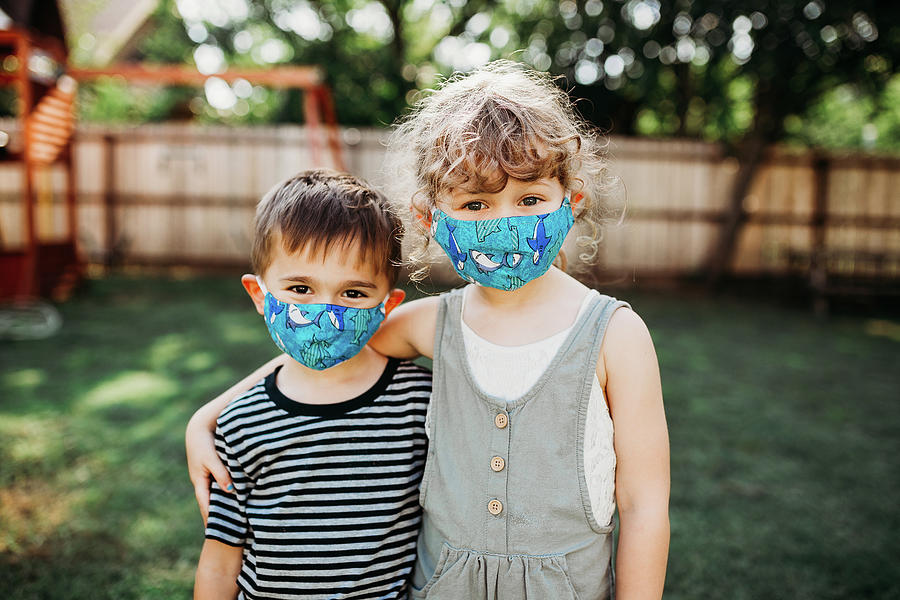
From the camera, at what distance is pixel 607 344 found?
1.34 metres

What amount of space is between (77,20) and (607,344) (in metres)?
20.9

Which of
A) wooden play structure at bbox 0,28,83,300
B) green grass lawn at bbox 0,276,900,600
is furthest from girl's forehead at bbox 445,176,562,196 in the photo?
wooden play structure at bbox 0,28,83,300

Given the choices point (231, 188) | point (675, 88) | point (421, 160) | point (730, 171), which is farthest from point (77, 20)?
point (421, 160)

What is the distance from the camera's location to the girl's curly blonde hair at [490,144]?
1310 mm

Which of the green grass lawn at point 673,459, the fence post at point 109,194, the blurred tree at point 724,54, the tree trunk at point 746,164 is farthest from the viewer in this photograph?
the fence post at point 109,194

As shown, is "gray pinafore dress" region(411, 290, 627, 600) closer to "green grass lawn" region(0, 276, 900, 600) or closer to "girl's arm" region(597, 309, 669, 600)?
"girl's arm" region(597, 309, 669, 600)

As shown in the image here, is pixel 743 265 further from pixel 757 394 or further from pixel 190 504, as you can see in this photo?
Result: pixel 190 504

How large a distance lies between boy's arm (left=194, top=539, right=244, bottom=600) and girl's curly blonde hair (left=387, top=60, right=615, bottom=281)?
703mm

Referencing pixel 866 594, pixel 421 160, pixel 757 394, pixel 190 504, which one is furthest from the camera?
pixel 757 394

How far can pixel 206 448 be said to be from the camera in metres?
1.51

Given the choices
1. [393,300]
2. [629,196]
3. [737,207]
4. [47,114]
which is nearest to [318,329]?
[393,300]

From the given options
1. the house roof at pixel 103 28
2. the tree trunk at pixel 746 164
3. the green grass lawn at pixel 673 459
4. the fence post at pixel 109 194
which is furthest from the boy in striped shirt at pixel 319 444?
the house roof at pixel 103 28

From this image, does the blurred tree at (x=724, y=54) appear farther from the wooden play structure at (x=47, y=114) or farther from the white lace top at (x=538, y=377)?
the white lace top at (x=538, y=377)

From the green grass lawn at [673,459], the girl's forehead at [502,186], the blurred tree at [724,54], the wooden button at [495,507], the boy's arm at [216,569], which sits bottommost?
the green grass lawn at [673,459]
